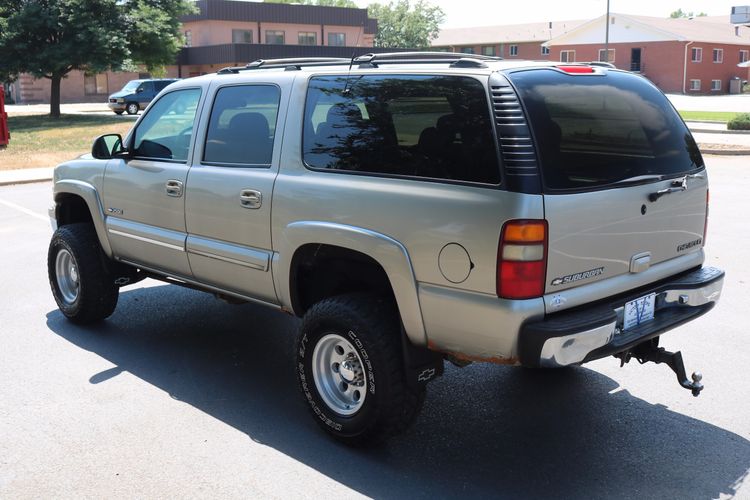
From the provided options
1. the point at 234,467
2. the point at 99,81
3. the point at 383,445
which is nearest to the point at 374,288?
the point at 383,445

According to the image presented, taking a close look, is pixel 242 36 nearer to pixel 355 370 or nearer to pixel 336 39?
pixel 336 39

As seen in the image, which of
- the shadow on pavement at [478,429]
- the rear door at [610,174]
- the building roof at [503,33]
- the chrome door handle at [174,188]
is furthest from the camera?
the building roof at [503,33]

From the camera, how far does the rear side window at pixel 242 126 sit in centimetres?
484

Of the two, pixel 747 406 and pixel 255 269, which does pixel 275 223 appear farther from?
pixel 747 406

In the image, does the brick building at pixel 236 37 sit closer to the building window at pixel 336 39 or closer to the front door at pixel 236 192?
the building window at pixel 336 39

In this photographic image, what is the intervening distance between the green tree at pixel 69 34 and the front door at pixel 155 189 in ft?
92.8

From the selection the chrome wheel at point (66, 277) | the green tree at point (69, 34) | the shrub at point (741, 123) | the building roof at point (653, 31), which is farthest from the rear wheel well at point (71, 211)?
the building roof at point (653, 31)

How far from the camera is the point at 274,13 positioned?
55781mm

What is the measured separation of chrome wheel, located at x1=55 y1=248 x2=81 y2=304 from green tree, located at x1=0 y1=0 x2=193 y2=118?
2759 cm

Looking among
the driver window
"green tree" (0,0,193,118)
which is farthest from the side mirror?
"green tree" (0,0,193,118)

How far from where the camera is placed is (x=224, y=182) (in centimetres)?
495

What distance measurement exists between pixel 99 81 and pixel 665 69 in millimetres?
42744

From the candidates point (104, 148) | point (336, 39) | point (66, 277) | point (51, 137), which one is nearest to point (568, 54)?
point (336, 39)

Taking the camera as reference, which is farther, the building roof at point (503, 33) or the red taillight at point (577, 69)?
the building roof at point (503, 33)
